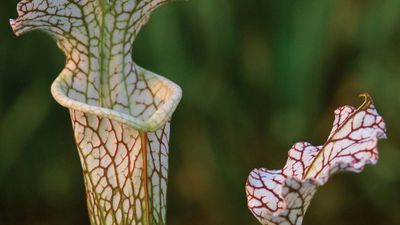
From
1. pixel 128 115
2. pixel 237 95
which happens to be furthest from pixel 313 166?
pixel 237 95

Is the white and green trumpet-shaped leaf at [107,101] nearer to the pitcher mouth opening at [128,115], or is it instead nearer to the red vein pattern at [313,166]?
the pitcher mouth opening at [128,115]

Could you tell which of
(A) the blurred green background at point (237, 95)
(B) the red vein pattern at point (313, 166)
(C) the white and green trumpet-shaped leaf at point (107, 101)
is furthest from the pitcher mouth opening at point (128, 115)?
(A) the blurred green background at point (237, 95)

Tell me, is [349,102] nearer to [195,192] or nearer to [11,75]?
[195,192]

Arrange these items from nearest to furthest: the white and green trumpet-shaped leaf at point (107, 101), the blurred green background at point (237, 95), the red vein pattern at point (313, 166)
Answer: the red vein pattern at point (313, 166) < the white and green trumpet-shaped leaf at point (107, 101) < the blurred green background at point (237, 95)

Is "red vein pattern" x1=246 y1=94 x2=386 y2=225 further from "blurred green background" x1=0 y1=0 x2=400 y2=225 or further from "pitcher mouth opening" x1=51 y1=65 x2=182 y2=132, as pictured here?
"blurred green background" x1=0 y1=0 x2=400 y2=225

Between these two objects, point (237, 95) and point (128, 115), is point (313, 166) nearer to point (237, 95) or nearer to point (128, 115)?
point (128, 115)
